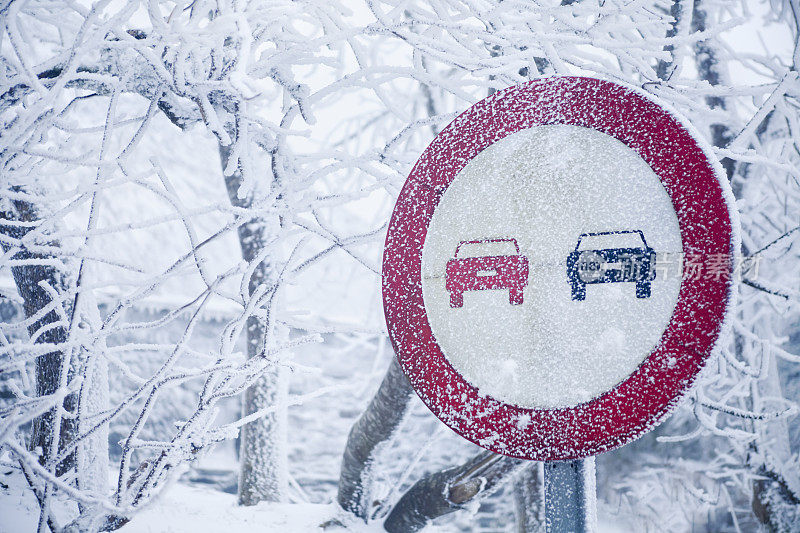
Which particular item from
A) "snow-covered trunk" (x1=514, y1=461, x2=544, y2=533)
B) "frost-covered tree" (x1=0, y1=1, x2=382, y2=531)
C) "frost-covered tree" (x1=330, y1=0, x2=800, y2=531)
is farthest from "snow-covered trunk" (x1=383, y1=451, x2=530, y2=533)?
"frost-covered tree" (x1=0, y1=1, x2=382, y2=531)

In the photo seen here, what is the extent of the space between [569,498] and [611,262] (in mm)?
607

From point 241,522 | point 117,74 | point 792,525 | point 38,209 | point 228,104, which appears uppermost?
point 117,74

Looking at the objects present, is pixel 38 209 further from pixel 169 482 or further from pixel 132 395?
pixel 169 482

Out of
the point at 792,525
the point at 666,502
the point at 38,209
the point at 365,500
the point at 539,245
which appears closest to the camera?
the point at 539,245

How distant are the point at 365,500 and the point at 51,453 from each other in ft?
5.23

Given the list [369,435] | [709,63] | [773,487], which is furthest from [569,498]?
[773,487]

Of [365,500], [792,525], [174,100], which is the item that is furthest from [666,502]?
[174,100]

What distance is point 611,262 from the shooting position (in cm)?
125

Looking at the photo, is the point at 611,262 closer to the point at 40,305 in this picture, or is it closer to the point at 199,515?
the point at 199,515

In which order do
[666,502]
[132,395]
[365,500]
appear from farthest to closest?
1. [666,502]
2. [365,500]
3. [132,395]

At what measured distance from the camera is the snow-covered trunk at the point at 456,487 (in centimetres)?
243

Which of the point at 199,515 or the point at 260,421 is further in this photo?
the point at 260,421

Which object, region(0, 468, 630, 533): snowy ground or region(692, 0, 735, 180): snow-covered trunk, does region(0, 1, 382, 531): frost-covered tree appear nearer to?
region(0, 468, 630, 533): snowy ground

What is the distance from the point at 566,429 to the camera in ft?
3.96
